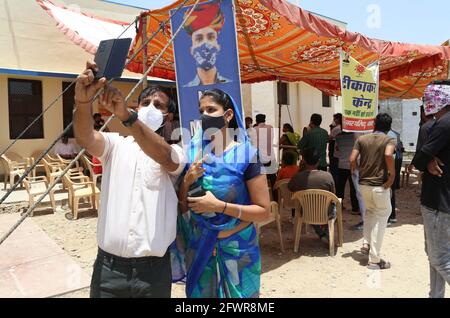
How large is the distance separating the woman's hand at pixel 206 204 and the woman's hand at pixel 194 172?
9cm

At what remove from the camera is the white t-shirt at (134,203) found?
1641 mm

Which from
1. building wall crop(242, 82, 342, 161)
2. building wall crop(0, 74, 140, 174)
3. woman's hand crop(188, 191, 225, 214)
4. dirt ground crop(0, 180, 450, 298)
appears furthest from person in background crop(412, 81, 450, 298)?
building wall crop(242, 82, 342, 161)

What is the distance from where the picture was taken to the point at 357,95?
15.7ft

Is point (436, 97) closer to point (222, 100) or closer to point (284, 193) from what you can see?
point (222, 100)

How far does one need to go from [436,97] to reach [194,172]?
1.93m

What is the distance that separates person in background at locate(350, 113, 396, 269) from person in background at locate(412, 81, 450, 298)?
1291 mm

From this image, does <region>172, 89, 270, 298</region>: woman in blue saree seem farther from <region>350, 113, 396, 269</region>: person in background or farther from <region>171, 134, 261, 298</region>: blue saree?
<region>350, 113, 396, 269</region>: person in background

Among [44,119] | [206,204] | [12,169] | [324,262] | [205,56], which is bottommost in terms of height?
[324,262]

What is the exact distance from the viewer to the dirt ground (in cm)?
341

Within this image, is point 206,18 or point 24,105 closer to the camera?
point 206,18

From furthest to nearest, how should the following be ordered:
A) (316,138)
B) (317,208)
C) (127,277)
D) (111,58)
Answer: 1. (316,138)
2. (317,208)
3. (127,277)
4. (111,58)

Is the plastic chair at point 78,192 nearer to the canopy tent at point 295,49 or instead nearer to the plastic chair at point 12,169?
the canopy tent at point 295,49

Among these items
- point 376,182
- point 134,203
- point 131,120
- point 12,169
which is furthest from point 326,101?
point 131,120

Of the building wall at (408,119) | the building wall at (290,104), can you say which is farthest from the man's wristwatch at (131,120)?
the building wall at (408,119)
